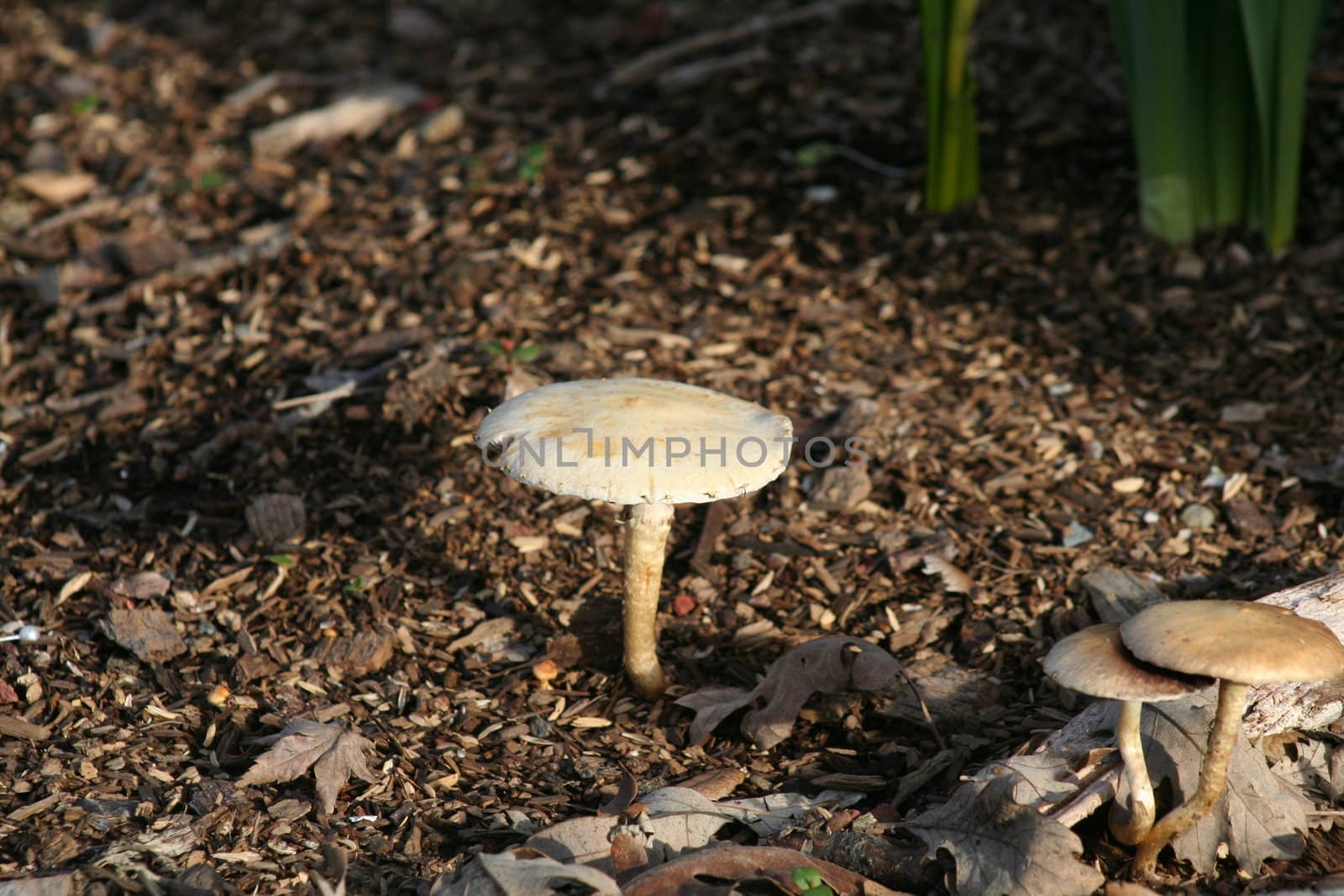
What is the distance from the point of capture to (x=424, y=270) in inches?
171

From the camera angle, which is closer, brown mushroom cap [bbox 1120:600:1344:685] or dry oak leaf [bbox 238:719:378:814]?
brown mushroom cap [bbox 1120:600:1344:685]

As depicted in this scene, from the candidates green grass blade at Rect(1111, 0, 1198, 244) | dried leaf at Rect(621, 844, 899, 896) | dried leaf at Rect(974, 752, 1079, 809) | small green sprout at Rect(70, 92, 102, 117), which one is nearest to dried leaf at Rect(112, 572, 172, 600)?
dried leaf at Rect(621, 844, 899, 896)

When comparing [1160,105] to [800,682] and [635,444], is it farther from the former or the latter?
A: [635,444]

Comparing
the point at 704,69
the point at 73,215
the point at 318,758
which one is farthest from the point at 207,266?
the point at 318,758

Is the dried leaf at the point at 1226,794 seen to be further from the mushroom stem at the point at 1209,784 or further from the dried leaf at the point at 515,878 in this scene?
the dried leaf at the point at 515,878

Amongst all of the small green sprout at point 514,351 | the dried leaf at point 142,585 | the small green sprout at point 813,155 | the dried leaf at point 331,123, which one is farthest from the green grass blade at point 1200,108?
the dried leaf at point 142,585

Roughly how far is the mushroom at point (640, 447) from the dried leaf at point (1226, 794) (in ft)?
3.02

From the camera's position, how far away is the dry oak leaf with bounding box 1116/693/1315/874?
218 cm

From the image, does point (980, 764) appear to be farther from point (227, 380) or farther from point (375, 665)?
point (227, 380)

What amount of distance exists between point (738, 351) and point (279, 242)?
190 cm

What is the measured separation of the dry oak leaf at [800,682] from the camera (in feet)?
8.87

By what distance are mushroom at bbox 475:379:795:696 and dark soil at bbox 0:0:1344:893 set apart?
1.99ft

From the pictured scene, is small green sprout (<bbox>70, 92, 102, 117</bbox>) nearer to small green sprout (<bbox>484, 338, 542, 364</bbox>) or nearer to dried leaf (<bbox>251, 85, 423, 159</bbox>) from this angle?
dried leaf (<bbox>251, 85, 423, 159</bbox>)

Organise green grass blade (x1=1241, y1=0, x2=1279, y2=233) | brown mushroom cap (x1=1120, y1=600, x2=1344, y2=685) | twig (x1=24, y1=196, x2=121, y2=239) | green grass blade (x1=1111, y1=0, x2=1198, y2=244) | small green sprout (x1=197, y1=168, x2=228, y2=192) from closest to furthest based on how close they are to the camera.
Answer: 1. brown mushroom cap (x1=1120, y1=600, x2=1344, y2=685)
2. green grass blade (x1=1241, y1=0, x2=1279, y2=233)
3. green grass blade (x1=1111, y1=0, x2=1198, y2=244)
4. twig (x1=24, y1=196, x2=121, y2=239)
5. small green sprout (x1=197, y1=168, x2=228, y2=192)
